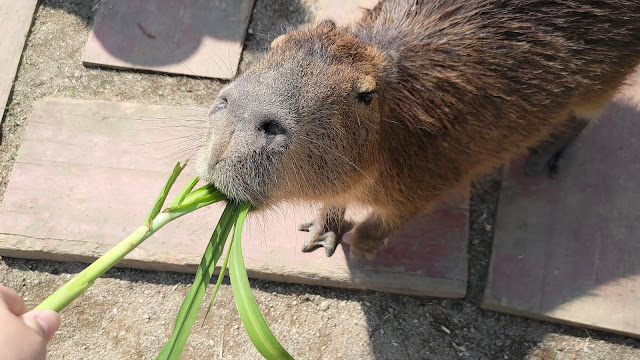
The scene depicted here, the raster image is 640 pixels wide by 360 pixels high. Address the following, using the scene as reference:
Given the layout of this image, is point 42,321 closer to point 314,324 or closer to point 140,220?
point 140,220

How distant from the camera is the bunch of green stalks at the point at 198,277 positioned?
1.87m

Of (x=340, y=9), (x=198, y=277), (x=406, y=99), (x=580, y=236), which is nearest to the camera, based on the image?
(x=198, y=277)

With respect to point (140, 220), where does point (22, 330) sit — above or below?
above

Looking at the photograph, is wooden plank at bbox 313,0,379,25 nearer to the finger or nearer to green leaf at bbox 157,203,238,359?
green leaf at bbox 157,203,238,359

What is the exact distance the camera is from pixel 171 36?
4.00 metres

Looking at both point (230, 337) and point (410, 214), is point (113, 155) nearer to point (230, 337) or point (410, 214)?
point (230, 337)

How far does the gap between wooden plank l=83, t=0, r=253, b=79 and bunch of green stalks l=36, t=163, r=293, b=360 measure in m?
1.85

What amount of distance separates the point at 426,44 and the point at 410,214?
94 cm

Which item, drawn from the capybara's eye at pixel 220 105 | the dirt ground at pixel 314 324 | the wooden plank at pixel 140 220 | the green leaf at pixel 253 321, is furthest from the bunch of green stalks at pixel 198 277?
the dirt ground at pixel 314 324

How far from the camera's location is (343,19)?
13.3 feet

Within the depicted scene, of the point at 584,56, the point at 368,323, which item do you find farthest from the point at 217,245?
the point at 584,56

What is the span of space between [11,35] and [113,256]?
2.85 m

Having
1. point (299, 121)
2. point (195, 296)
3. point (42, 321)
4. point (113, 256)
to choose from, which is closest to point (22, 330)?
point (42, 321)

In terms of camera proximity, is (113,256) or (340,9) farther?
(340,9)
